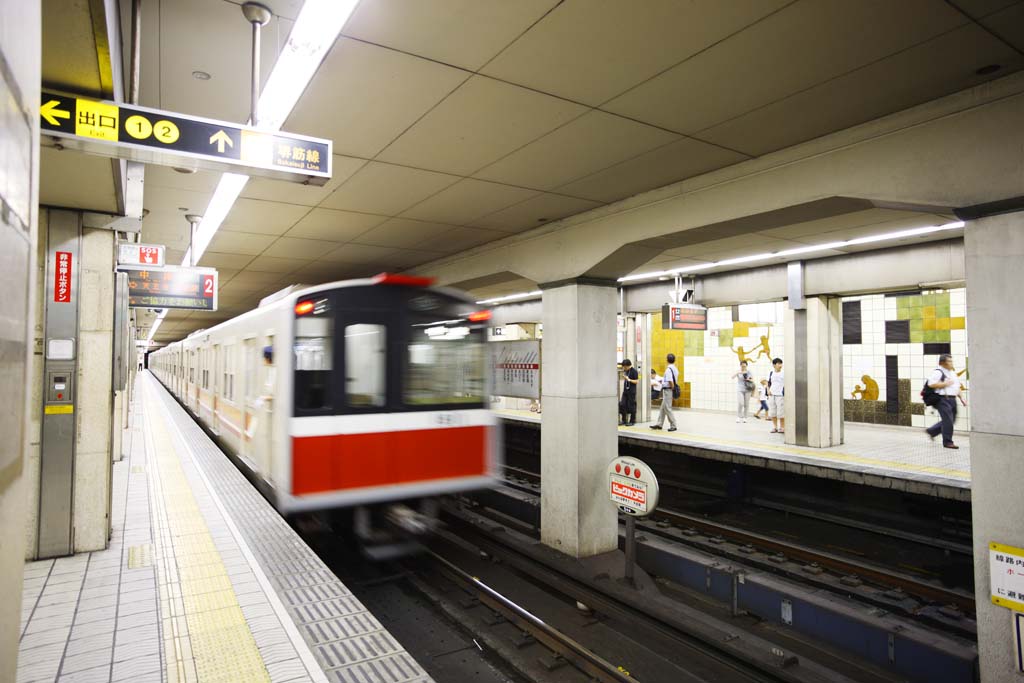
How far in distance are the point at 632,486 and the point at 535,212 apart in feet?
10.6

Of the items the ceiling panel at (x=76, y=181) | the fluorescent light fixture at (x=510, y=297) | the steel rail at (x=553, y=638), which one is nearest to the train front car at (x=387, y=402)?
the steel rail at (x=553, y=638)

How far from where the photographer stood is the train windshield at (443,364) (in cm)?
625

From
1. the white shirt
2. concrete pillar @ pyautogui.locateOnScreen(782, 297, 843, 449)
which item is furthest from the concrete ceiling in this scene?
the white shirt

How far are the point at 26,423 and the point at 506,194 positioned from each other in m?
5.14

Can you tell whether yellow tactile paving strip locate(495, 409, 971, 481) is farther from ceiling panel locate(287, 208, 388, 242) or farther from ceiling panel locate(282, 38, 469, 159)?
ceiling panel locate(282, 38, 469, 159)

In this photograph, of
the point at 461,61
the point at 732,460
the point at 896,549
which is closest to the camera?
the point at 461,61

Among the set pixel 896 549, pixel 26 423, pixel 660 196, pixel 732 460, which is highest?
pixel 660 196

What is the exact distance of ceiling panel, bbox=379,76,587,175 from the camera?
3803 mm

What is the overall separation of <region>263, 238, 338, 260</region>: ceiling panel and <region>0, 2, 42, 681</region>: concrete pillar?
7.30 metres

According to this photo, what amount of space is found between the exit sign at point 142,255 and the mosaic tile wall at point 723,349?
1333 centimetres

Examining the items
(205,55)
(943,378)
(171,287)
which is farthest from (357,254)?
(943,378)

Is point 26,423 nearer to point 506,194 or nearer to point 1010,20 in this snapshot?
point 1010,20

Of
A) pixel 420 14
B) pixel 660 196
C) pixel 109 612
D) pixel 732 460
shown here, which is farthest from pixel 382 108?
pixel 732 460

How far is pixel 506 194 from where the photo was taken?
6.00m
